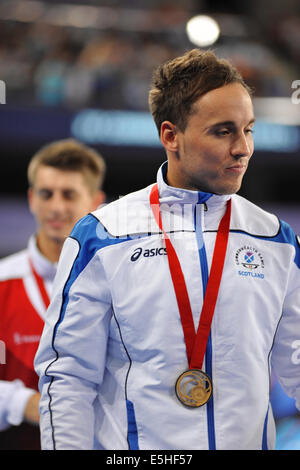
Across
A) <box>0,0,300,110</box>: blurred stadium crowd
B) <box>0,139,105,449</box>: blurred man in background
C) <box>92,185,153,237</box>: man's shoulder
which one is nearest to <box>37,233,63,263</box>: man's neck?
<box>0,139,105,449</box>: blurred man in background

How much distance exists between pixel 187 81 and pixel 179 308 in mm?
638

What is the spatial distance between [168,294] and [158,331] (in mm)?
102

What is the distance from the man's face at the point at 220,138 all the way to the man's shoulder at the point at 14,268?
148cm

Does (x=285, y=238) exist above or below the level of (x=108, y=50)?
below

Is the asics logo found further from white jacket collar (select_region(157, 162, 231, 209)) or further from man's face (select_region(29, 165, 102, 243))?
man's face (select_region(29, 165, 102, 243))

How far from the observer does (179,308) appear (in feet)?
5.33

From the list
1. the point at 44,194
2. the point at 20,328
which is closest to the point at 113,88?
the point at 44,194

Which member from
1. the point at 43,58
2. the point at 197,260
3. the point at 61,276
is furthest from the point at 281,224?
the point at 43,58

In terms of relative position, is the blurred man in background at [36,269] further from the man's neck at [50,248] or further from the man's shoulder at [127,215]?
the man's shoulder at [127,215]

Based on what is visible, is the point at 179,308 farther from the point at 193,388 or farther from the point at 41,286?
the point at 41,286

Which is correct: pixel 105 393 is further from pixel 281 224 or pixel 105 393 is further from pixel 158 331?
pixel 281 224

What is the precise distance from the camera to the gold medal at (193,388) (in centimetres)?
159

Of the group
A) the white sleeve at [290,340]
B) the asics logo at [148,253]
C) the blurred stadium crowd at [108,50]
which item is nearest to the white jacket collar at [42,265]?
the asics logo at [148,253]

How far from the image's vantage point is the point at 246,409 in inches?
63.8
